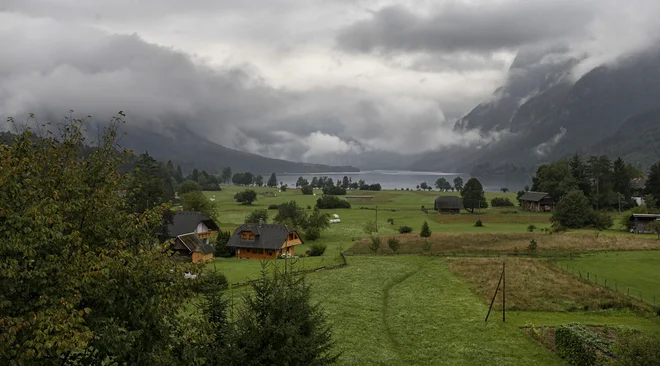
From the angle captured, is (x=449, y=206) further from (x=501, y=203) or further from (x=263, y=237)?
(x=263, y=237)

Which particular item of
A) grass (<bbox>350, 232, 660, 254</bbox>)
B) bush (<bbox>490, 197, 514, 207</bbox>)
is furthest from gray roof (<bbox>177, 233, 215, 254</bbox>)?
bush (<bbox>490, 197, 514, 207</bbox>)

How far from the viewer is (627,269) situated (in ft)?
171

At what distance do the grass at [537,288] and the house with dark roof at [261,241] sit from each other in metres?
26.6

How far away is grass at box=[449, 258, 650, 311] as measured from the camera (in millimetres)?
39750

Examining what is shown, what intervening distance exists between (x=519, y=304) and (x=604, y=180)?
111305 mm

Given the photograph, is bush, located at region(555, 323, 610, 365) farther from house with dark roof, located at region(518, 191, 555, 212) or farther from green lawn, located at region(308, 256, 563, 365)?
house with dark roof, located at region(518, 191, 555, 212)

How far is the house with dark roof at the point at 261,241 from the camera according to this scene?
68.9 metres

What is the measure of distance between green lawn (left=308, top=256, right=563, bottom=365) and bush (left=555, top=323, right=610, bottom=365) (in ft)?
2.98

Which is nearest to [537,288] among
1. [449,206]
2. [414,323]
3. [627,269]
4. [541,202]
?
[627,269]

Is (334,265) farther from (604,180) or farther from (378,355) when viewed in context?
(604,180)

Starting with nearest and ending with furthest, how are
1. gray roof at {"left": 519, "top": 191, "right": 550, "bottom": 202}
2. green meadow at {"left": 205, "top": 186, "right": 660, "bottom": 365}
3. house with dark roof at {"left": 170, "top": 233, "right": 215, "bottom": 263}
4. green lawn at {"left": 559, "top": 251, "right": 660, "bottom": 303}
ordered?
1. green meadow at {"left": 205, "top": 186, "right": 660, "bottom": 365}
2. green lawn at {"left": 559, "top": 251, "right": 660, "bottom": 303}
3. house with dark roof at {"left": 170, "top": 233, "right": 215, "bottom": 263}
4. gray roof at {"left": 519, "top": 191, "right": 550, "bottom": 202}

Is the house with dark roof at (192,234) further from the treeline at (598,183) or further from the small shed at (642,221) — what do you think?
the treeline at (598,183)

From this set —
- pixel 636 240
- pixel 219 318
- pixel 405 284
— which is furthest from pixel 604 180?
pixel 219 318

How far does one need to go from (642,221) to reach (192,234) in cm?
8537
